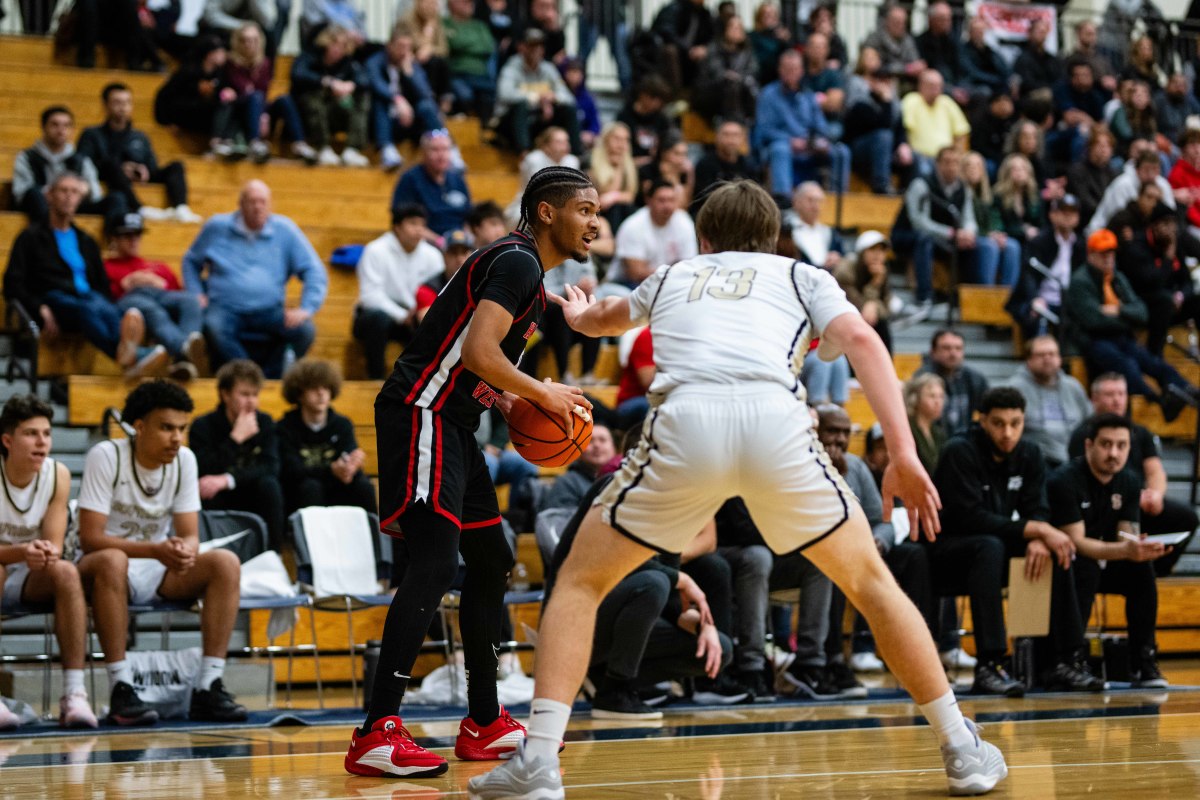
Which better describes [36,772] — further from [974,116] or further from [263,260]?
[974,116]

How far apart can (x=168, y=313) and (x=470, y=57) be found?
5024mm

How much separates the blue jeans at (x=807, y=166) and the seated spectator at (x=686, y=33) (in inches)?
54.7

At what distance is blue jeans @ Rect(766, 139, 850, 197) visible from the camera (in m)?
13.8

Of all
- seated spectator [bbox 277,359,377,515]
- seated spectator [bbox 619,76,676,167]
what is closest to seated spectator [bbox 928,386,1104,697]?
seated spectator [bbox 277,359,377,515]

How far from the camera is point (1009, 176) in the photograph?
13852 mm

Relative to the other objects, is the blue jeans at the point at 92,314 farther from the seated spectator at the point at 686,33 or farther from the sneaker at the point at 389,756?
the seated spectator at the point at 686,33

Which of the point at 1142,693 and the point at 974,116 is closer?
the point at 1142,693

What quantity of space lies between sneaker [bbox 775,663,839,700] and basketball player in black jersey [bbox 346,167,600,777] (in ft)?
9.77

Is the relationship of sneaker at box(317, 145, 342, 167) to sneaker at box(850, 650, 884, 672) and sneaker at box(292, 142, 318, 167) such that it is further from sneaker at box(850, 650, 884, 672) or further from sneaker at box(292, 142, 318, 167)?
sneaker at box(850, 650, 884, 672)

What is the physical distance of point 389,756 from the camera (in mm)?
4652

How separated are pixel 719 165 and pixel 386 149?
2.62 metres

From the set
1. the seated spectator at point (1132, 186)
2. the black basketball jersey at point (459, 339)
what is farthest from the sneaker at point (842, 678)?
the seated spectator at point (1132, 186)

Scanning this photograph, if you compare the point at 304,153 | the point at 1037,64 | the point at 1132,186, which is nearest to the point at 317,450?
the point at 304,153

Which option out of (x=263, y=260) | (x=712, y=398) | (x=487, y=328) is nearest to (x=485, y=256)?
(x=487, y=328)
